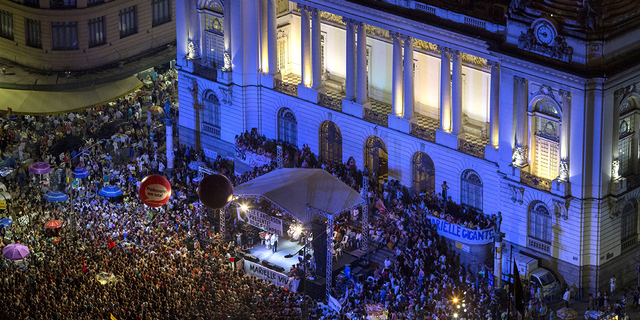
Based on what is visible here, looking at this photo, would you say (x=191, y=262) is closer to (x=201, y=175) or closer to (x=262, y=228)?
(x=262, y=228)

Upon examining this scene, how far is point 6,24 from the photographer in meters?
108

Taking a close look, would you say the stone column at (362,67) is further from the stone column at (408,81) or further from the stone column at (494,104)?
the stone column at (494,104)

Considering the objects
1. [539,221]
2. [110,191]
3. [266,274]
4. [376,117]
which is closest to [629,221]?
[539,221]

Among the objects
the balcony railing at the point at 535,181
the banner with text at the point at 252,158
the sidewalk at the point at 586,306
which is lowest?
the sidewalk at the point at 586,306

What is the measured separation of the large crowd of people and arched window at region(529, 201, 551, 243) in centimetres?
259

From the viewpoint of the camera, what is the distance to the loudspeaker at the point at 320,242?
79.4 m

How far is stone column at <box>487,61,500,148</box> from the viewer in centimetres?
8100

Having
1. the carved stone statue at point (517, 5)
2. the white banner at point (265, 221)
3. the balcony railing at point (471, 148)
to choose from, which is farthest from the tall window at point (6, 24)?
the carved stone statue at point (517, 5)

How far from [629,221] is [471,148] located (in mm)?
11561

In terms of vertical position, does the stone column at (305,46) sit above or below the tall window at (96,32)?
above

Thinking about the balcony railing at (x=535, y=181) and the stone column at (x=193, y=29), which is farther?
the stone column at (x=193, y=29)

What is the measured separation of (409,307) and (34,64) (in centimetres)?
4802

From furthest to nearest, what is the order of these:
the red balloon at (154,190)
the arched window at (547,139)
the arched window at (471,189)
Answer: the arched window at (471,189) → the arched window at (547,139) → the red balloon at (154,190)

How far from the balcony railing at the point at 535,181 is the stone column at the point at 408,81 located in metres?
11.1
